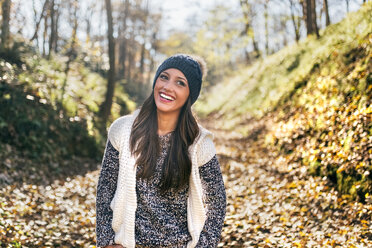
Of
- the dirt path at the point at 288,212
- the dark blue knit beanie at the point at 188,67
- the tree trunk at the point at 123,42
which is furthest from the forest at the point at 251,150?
the tree trunk at the point at 123,42

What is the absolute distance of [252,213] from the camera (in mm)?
5781

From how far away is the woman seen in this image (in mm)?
2199

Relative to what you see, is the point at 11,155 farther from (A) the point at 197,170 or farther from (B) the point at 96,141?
(A) the point at 197,170

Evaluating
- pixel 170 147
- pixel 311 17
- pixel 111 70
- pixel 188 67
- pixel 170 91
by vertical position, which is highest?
pixel 311 17

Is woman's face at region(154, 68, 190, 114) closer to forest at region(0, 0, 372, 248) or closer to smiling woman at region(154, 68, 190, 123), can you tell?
smiling woman at region(154, 68, 190, 123)

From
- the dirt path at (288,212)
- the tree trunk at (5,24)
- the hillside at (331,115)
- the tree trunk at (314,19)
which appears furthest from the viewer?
the tree trunk at (314,19)

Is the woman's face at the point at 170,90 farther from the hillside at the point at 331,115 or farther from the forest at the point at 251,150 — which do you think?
the hillside at the point at 331,115

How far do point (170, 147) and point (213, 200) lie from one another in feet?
1.68

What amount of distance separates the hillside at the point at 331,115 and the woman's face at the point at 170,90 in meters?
3.99

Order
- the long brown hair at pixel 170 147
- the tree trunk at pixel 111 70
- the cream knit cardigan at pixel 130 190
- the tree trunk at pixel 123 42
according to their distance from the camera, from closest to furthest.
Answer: the cream knit cardigan at pixel 130 190 < the long brown hair at pixel 170 147 < the tree trunk at pixel 111 70 < the tree trunk at pixel 123 42

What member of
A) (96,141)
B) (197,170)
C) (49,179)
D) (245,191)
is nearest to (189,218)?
(197,170)

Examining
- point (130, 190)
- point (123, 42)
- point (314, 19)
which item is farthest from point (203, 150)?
point (123, 42)

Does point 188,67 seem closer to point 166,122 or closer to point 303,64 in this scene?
point 166,122

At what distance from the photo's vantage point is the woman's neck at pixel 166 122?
8.16ft
